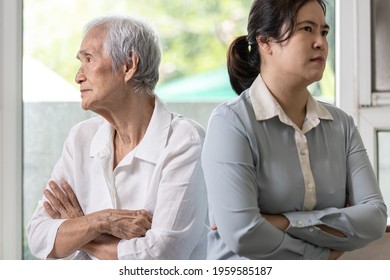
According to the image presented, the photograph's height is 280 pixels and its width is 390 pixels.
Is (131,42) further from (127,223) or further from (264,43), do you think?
(127,223)

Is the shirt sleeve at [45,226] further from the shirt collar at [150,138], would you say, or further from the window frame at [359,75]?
the window frame at [359,75]

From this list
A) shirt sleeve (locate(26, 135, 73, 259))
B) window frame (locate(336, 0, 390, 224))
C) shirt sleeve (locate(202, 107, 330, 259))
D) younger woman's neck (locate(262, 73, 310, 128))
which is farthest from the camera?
window frame (locate(336, 0, 390, 224))

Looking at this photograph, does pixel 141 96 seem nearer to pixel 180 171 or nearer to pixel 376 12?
pixel 180 171

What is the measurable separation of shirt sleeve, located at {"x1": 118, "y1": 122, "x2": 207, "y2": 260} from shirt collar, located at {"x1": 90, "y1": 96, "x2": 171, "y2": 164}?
0.9 inches

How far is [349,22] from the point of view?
1.70 m

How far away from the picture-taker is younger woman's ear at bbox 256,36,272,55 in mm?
1408

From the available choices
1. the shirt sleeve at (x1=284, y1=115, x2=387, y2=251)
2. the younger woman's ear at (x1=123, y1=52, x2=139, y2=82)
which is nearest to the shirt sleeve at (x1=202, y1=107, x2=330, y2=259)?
the shirt sleeve at (x1=284, y1=115, x2=387, y2=251)

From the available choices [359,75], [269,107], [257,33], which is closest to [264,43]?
[257,33]

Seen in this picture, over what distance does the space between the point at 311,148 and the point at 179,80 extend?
49 cm

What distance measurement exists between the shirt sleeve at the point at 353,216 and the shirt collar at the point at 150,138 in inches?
13.5

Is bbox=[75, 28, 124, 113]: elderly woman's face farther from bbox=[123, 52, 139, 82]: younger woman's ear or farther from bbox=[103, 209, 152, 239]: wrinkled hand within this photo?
bbox=[103, 209, 152, 239]: wrinkled hand

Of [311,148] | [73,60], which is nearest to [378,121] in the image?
[311,148]

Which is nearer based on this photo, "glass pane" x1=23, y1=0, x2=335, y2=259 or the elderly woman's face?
the elderly woman's face

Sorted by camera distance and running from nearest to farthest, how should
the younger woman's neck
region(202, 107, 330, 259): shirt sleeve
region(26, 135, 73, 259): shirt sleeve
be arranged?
region(202, 107, 330, 259): shirt sleeve
the younger woman's neck
region(26, 135, 73, 259): shirt sleeve
